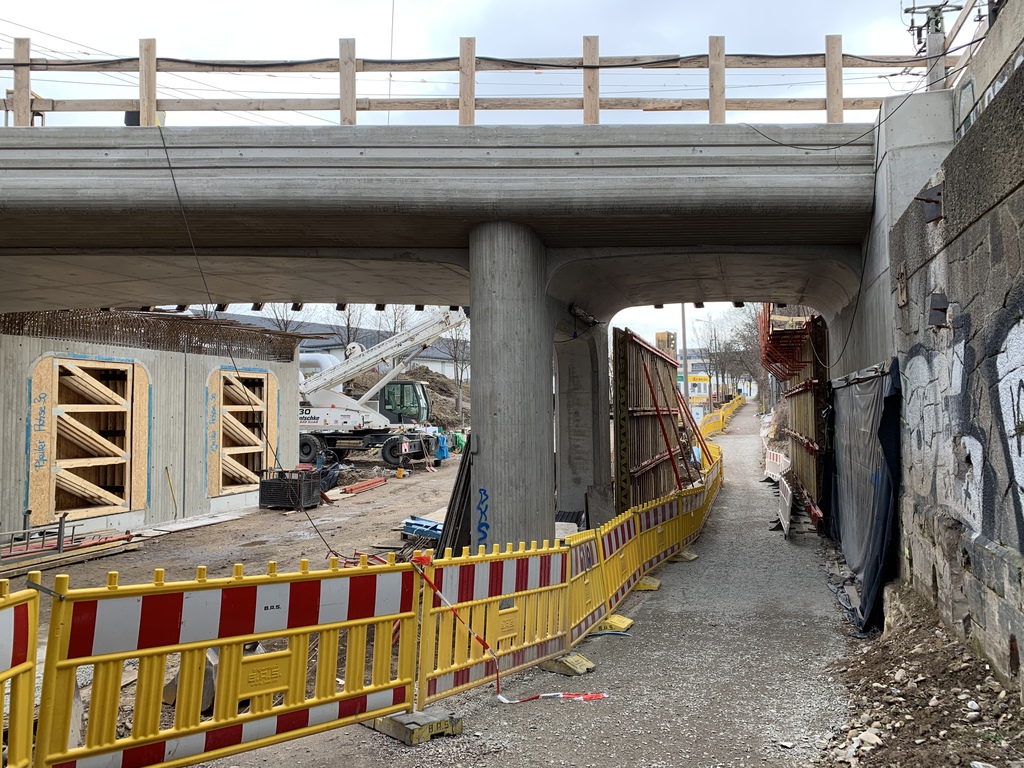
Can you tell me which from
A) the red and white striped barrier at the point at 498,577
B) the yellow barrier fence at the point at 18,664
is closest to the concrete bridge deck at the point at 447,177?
the red and white striped barrier at the point at 498,577

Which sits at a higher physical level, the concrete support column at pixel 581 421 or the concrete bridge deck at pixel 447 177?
the concrete bridge deck at pixel 447 177

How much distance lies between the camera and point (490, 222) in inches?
342

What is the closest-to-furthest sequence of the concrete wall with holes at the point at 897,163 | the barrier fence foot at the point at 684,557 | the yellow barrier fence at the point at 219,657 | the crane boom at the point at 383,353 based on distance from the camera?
the yellow barrier fence at the point at 219,657
the concrete wall with holes at the point at 897,163
the barrier fence foot at the point at 684,557
the crane boom at the point at 383,353

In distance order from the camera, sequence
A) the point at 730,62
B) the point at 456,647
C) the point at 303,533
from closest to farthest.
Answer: the point at 456,647 < the point at 730,62 < the point at 303,533

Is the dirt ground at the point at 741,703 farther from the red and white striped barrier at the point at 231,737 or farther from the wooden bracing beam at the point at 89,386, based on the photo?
the wooden bracing beam at the point at 89,386

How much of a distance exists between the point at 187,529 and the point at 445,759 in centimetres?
1383

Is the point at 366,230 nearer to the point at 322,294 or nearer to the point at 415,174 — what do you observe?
the point at 415,174

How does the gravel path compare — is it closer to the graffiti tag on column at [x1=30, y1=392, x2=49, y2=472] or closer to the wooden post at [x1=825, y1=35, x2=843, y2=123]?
the wooden post at [x1=825, y1=35, x2=843, y2=123]

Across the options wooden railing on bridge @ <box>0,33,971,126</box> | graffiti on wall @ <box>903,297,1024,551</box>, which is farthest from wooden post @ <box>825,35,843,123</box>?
graffiti on wall @ <box>903,297,1024,551</box>

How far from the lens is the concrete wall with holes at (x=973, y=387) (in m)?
4.25

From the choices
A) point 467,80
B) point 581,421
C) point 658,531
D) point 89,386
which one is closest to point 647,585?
point 658,531

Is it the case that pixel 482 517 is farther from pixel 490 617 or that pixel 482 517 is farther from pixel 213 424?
pixel 213 424

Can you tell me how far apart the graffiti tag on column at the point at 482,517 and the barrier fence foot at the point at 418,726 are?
3.64m

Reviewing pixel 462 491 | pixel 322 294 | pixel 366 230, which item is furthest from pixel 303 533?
pixel 366 230
